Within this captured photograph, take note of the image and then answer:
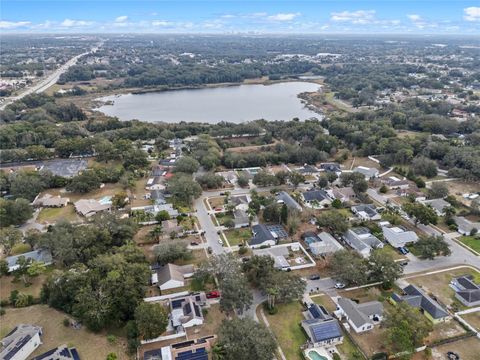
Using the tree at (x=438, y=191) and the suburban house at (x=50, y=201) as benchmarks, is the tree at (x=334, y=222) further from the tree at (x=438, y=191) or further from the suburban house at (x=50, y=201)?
the suburban house at (x=50, y=201)

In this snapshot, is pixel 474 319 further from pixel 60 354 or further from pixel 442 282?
pixel 60 354

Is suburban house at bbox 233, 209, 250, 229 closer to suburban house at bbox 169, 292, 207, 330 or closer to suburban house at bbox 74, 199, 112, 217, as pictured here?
suburban house at bbox 169, 292, 207, 330

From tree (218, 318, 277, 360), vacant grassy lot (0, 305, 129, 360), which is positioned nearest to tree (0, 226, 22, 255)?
vacant grassy lot (0, 305, 129, 360)

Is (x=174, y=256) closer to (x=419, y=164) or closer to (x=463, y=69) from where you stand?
(x=419, y=164)

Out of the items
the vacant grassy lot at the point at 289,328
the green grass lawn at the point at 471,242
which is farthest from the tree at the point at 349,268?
the green grass lawn at the point at 471,242

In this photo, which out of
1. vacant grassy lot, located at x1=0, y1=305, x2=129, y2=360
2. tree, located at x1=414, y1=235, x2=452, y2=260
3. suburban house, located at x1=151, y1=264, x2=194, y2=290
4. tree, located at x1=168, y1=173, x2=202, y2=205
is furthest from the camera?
tree, located at x1=168, y1=173, x2=202, y2=205
